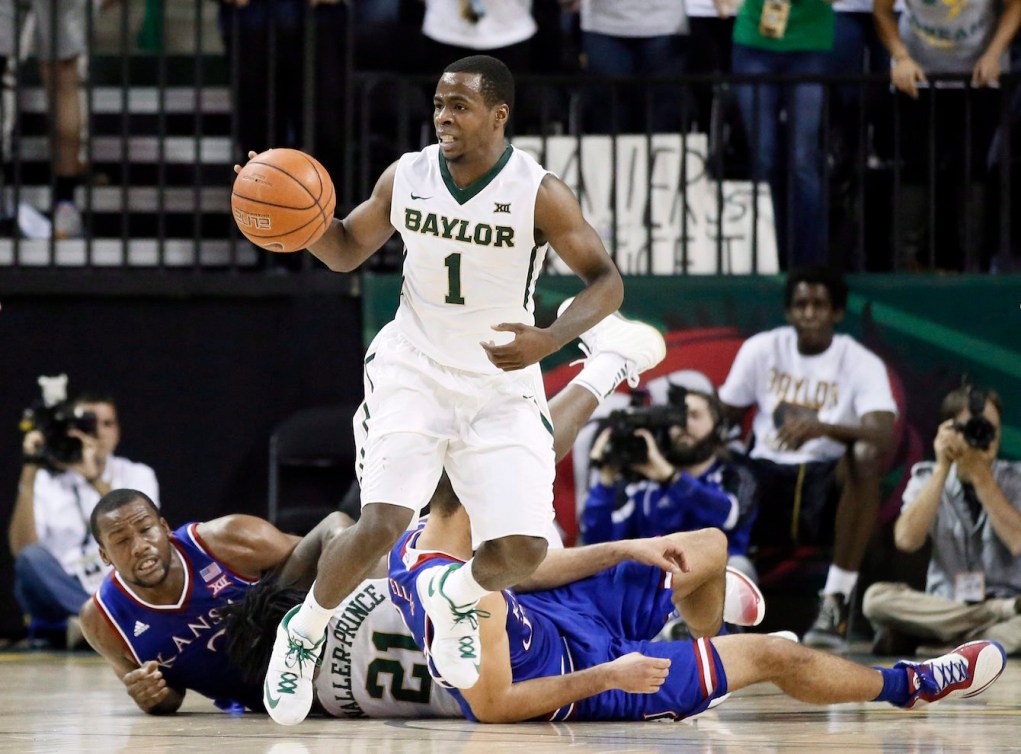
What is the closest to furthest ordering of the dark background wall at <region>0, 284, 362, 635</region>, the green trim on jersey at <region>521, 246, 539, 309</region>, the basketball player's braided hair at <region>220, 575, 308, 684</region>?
the green trim on jersey at <region>521, 246, 539, 309</region> < the basketball player's braided hair at <region>220, 575, 308, 684</region> < the dark background wall at <region>0, 284, 362, 635</region>

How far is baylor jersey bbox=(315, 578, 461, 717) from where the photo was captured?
5.57 metres

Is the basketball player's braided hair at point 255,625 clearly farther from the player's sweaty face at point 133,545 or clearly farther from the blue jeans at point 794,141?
the blue jeans at point 794,141

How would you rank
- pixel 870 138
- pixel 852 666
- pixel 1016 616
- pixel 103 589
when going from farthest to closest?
pixel 870 138
pixel 1016 616
pixel 103 589
pixel 852 666

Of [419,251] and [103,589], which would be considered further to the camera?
[103,589]

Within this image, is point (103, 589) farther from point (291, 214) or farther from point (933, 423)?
point (933, 423)

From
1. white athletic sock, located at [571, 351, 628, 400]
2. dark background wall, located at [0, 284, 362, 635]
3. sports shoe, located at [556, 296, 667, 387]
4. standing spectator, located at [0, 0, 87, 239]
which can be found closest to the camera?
white athletic sock, located at [571, 351, 628, 400]

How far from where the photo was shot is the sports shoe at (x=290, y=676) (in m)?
5.16

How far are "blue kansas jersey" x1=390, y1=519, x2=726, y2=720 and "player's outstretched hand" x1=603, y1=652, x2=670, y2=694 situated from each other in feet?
0.65

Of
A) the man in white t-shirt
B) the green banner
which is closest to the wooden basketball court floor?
the man in white t-shirt

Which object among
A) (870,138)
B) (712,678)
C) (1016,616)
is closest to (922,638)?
(1016,616)

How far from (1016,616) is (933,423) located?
3.88ft

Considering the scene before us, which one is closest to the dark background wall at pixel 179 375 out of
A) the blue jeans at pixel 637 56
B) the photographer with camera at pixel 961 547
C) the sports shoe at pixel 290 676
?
the blue jeans at pixel 637 56

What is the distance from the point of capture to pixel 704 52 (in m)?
9.73

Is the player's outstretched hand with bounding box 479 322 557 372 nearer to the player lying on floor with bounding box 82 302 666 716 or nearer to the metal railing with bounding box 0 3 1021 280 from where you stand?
the player lying on floor with bounding box 82 302 666 716
